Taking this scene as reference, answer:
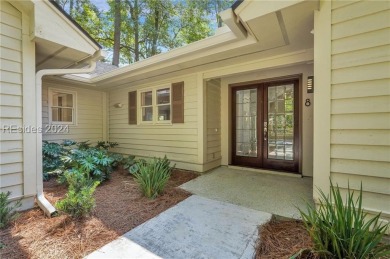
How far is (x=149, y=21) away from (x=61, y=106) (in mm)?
9192

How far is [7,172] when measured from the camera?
2.72 meters

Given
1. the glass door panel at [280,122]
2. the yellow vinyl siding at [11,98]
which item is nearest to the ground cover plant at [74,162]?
the yellow vinyl siding at [11,98]

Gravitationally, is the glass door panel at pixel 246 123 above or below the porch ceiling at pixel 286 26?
below

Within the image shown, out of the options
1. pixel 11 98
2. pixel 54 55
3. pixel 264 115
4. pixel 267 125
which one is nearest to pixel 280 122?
pixel 267 125

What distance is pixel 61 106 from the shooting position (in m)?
6.07

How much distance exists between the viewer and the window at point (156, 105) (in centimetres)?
551

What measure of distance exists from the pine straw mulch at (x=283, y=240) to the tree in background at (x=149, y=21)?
11930mm

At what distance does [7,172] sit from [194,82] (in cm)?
379

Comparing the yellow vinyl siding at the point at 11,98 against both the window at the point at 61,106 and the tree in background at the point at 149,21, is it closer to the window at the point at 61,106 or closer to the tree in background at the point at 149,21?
the window at the point at 61,106

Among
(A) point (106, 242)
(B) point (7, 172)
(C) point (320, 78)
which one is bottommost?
(A) point (106, 242)

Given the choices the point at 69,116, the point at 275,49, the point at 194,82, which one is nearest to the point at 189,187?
the point at 194,82

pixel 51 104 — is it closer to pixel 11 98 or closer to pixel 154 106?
pixel 154 106

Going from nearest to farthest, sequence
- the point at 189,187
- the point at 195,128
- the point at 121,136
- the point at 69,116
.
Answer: the point at 189,187 < the point at 195,128 < the point at 69,116 < the point at 121,136

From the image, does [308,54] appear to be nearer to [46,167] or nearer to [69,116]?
[46,167]
